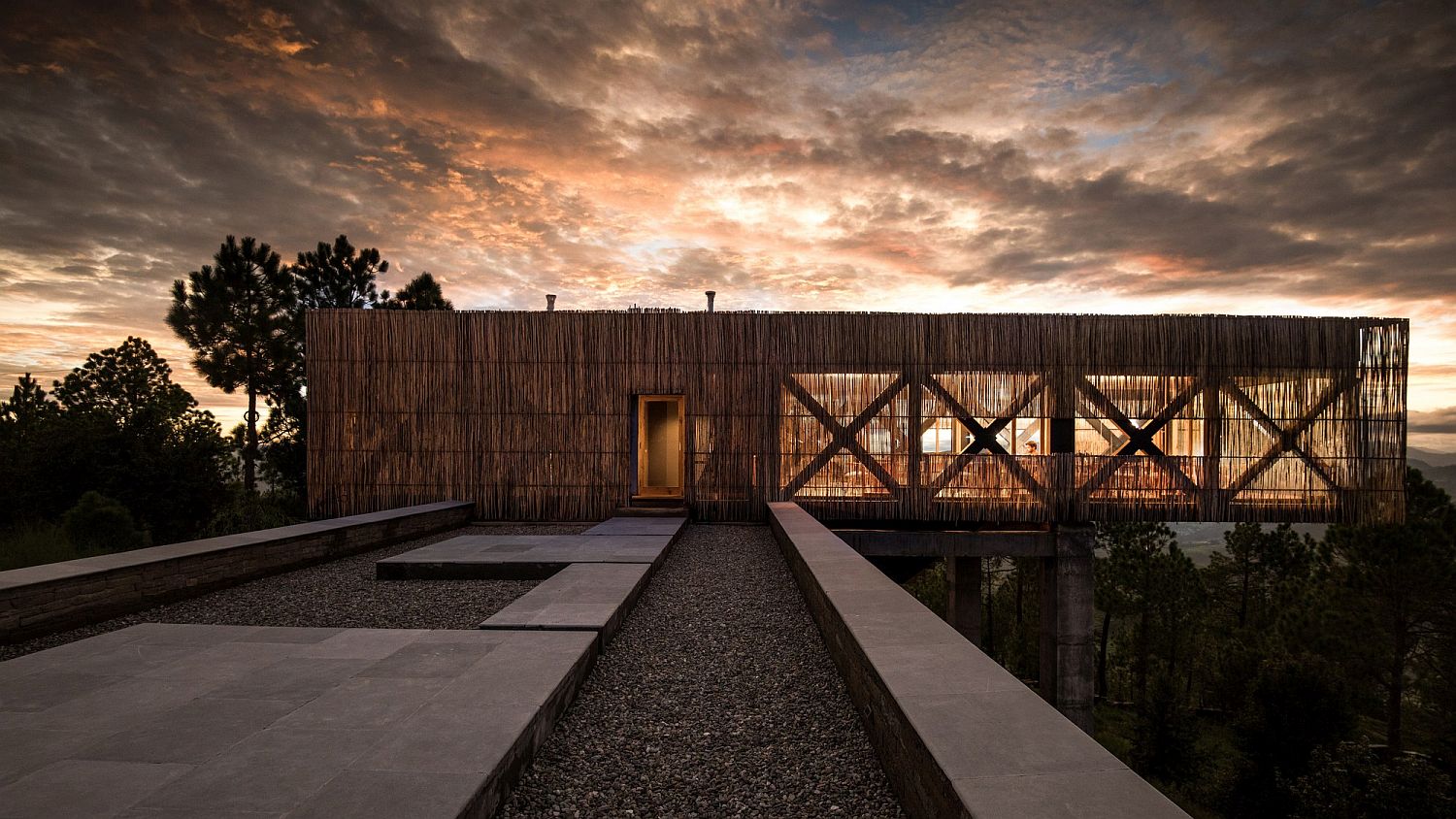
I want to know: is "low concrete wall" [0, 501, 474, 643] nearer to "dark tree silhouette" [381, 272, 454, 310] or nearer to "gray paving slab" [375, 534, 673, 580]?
"gray paving slab" [375, 534, 673, 580]

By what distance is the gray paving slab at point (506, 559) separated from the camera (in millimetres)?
5133

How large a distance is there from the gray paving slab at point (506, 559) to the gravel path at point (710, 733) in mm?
1383

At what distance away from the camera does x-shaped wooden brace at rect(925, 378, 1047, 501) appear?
332 inches

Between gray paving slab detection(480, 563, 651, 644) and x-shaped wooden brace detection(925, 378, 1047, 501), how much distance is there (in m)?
5.32

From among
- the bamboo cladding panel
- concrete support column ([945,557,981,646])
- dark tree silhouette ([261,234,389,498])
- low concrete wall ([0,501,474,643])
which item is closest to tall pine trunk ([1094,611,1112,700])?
concrete support column ([945,557,981,646])

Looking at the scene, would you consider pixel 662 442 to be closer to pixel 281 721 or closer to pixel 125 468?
pixel 125 468

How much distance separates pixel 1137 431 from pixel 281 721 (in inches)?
387

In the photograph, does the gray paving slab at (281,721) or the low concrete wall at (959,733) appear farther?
the gray paving slab at (281,721)

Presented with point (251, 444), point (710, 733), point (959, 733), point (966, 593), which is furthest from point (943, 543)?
point (251, 444)

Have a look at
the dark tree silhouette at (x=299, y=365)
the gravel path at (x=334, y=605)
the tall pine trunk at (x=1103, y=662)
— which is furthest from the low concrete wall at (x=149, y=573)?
the tall pine trunk at (x=1103, y=662)

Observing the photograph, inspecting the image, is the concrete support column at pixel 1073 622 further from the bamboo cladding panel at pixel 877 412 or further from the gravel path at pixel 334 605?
the gravel path at pixel 334 605

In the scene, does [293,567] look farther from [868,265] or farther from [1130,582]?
[1130,582]

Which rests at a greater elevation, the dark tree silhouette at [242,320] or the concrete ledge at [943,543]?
the dark tree silhouette at [242,320]

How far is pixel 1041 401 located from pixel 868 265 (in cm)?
569
